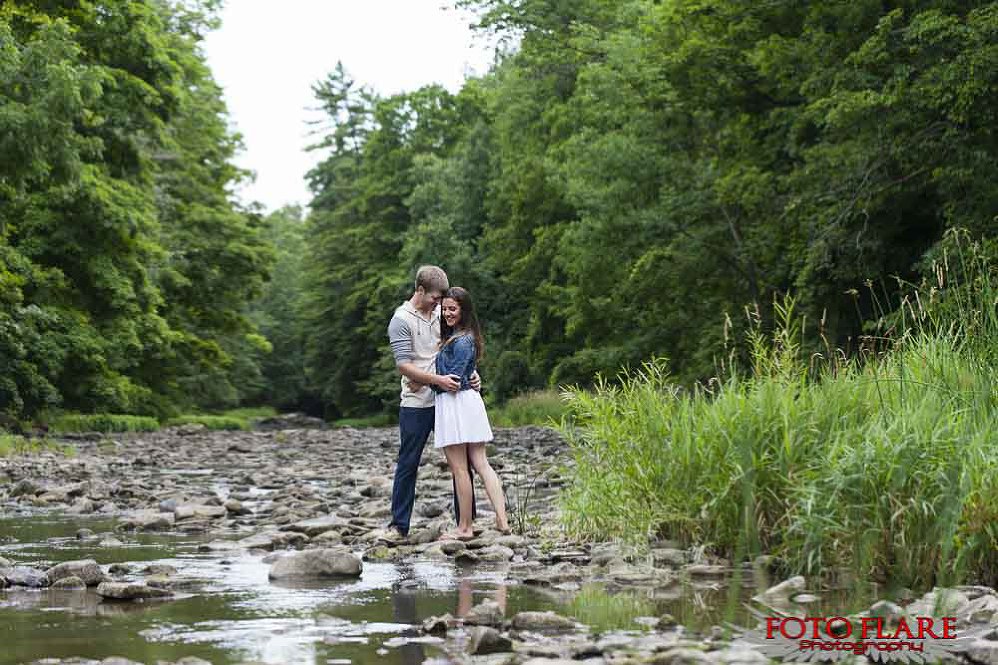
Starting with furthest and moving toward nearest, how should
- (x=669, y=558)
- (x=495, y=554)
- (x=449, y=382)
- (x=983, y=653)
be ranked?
(x=449, y=382), (x=495, y=554), (x=669, y=558), (x=983, y=653)

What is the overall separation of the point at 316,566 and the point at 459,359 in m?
2.11

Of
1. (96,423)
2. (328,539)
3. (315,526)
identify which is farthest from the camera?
(96,423)

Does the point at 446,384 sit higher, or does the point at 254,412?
the point at 446,384

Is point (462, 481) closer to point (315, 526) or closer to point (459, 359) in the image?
point (459, 359)

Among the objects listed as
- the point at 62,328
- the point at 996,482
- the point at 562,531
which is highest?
the point at 62,328

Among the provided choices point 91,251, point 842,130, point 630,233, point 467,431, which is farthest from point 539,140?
point 467,431

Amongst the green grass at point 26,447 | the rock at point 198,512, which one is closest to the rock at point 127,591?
the rock at point 198,512

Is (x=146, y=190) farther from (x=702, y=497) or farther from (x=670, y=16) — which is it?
(x=702, y=497)

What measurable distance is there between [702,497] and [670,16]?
25.4 meters

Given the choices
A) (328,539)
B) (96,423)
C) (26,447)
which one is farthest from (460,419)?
(96,423)

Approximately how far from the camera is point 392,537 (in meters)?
8.53

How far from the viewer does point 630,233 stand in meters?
33.0

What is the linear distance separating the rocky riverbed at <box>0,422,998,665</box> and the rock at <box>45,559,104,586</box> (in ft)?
0.04

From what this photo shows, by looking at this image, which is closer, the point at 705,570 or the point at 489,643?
the point at 489,643
